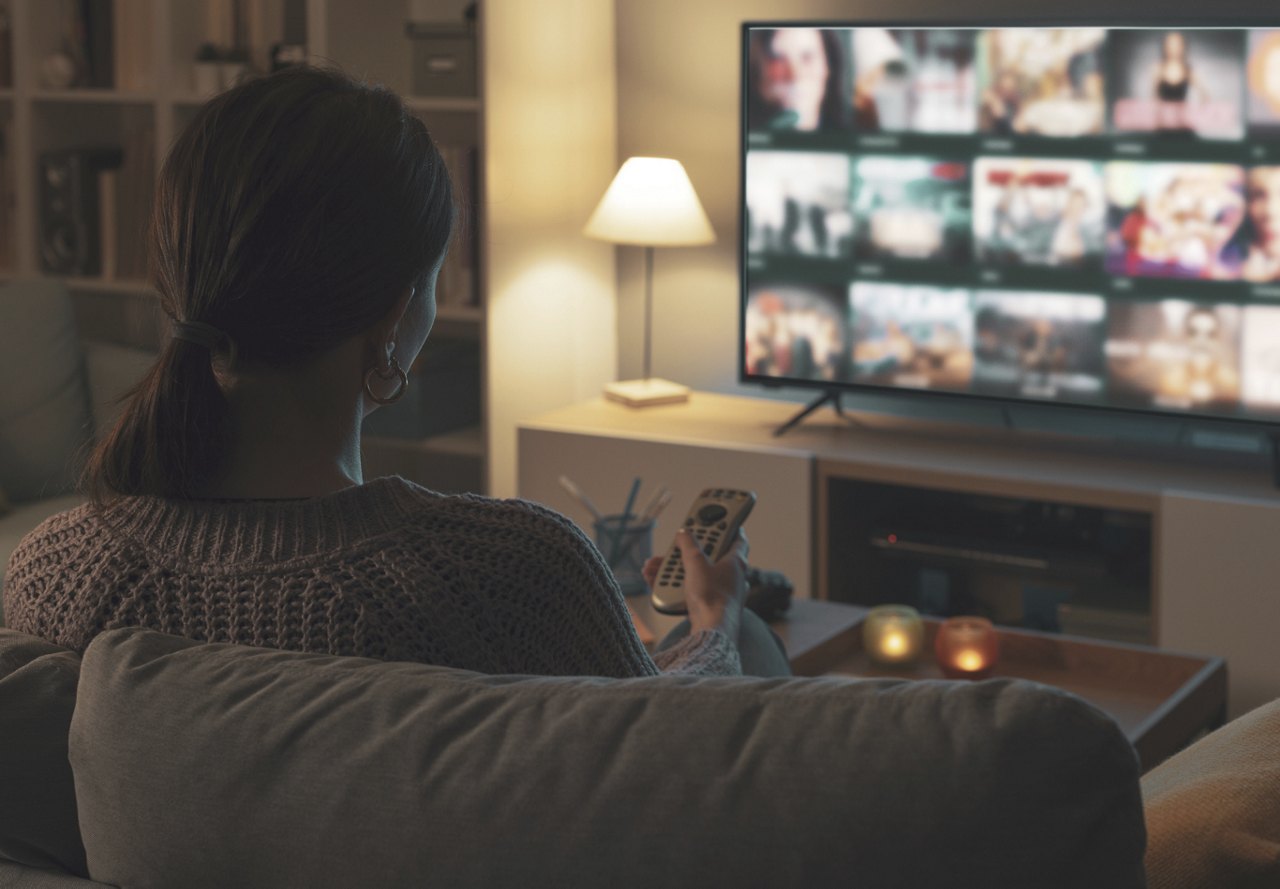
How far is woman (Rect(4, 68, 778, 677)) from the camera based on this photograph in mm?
1099

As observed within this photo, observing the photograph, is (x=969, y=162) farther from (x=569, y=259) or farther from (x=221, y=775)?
(x=221, y=775)

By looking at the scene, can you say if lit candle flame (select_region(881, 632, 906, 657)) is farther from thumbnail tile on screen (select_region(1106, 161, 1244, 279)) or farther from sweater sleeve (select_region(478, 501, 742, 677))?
thumbnail tile on screen (select_region(1106, 161, 1244, 279))

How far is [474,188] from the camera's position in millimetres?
3750

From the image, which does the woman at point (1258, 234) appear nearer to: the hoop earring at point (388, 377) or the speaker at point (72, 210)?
the hoop earring at point (388, 377)

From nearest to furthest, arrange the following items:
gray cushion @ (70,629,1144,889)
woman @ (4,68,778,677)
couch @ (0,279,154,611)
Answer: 1. gray cushion @ (70,629,1144,889)
2. woman @ (4,68,778,677)
3. couch @ (0,279,154,611)

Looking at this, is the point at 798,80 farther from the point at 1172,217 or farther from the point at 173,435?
the point at 173,435

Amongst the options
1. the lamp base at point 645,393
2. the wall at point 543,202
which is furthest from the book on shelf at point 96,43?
the lamp base at point 645,393

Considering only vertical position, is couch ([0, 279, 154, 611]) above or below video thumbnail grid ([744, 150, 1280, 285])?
below

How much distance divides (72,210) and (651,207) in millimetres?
1611

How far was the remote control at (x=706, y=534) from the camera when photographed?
6.28 ft

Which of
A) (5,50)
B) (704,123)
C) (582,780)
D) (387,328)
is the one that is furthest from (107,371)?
(582,780)

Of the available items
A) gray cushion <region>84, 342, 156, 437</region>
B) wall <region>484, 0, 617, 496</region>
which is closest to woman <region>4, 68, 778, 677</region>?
gray cushion <region>84, 342, 156, 437</region>

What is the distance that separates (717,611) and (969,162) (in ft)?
6.21

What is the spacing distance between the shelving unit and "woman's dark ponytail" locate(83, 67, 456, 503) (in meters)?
2.58
